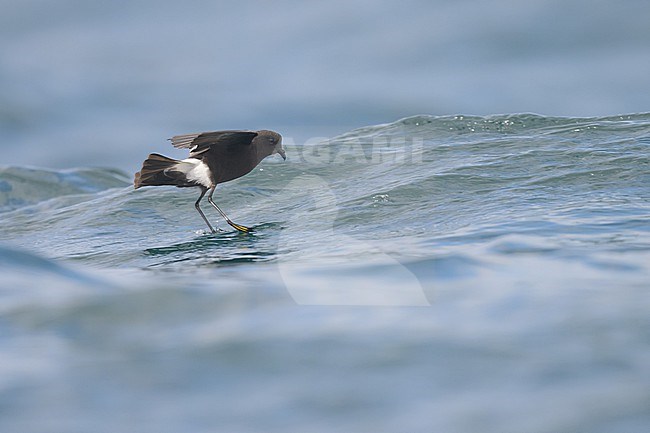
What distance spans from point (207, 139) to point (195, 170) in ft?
1.11

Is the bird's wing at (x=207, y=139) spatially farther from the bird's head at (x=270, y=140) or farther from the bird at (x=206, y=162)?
the bird's head at (x=270, y=140)

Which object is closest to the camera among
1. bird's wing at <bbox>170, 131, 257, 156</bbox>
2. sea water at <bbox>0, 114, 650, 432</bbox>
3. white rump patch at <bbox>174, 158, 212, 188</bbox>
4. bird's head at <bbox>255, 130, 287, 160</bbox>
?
sea water at <bbox>0, 114, 650, 432</bbox>

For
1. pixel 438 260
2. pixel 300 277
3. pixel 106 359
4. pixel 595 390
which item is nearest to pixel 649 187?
pixel 438 260

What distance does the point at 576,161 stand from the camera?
23.9ft

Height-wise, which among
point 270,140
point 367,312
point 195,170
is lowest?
point 367,312

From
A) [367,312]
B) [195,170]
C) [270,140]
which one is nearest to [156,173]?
[195,170]

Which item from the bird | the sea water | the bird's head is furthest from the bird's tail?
the bird's head

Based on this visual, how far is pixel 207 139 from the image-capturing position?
698cm

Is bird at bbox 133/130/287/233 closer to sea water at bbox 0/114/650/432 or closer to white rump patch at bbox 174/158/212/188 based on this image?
white rump patch at bbox 174/158/212/188

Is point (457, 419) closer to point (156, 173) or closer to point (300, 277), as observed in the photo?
point (300, 277)

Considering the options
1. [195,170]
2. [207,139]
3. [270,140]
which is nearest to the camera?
[207,139]

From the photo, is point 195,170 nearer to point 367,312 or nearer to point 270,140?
point 270,140

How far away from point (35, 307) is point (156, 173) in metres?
2.63

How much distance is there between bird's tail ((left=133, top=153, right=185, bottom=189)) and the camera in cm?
698
